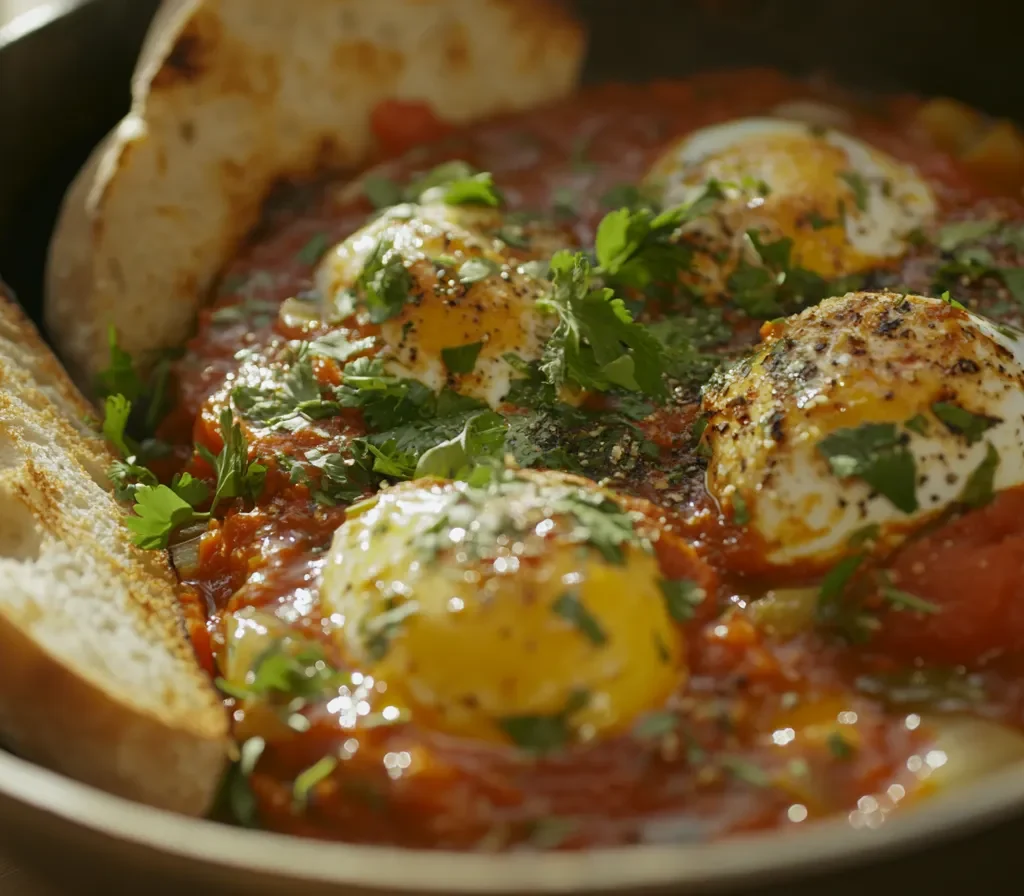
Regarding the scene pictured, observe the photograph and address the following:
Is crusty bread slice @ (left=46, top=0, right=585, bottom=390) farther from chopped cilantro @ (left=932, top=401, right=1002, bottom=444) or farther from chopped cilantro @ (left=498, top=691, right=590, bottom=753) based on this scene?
chopped cilantro @ (left=932, top=401, right=1002, bottom=444)

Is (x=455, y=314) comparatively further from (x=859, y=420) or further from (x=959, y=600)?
(x=959, y=600)

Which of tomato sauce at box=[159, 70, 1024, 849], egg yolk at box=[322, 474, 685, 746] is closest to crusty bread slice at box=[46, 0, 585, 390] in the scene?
tomato sauce at box=[159, 70, 1024, 849]

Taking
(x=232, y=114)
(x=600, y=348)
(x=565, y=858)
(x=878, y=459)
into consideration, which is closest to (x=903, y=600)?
(x=878, y=459)

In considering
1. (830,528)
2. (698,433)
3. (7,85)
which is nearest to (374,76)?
(7,85)

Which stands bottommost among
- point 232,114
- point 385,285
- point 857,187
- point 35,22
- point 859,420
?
point 857,187

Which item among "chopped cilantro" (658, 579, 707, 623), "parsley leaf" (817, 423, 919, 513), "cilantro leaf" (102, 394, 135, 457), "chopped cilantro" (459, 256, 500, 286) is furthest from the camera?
"cilantro leaf" (102, 394, 135, 457)

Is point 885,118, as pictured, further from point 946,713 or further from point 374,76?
point 946,713
